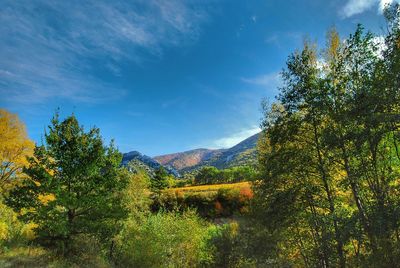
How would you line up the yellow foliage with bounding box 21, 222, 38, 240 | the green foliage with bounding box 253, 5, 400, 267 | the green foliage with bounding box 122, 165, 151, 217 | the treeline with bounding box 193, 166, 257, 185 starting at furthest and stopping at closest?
the treeline with bounding box 193, 166, 257, 185
the green foliage with bounding box 122, 165, 151, 217
the yellow foliage with bounding box 21, 222, 38, 240
the green foliage with bounding box 253, 5, 400, 267

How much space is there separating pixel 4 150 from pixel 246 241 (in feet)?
84.6

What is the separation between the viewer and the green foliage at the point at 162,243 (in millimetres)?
26812

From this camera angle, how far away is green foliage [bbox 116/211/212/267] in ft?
88.0

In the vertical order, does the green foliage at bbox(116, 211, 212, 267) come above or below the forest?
below

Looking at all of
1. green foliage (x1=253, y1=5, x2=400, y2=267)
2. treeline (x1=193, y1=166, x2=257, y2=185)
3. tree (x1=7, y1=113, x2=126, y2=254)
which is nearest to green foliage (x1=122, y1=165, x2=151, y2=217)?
tree (x1=7, y1=113, x2=126, y2=254)

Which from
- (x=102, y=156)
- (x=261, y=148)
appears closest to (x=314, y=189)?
(x=261, y=148)

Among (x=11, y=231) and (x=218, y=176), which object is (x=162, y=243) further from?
(x=218, y=176)

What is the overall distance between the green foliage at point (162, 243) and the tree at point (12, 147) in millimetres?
12414

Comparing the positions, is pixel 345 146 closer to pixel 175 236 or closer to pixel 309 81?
pixel 309 81

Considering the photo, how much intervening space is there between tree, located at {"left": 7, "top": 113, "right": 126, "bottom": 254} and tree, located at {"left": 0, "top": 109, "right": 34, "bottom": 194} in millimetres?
12190

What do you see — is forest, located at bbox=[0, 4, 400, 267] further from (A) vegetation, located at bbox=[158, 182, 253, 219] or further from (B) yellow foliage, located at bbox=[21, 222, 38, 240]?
(A) vegetation, located at bbox=[158, 182, 253, 219]

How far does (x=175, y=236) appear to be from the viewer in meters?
29.5

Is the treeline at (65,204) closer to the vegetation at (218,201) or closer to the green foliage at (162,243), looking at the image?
the green foliage at (162,243)

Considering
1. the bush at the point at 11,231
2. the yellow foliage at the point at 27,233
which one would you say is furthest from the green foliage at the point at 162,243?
the bush at the point at 11,231
